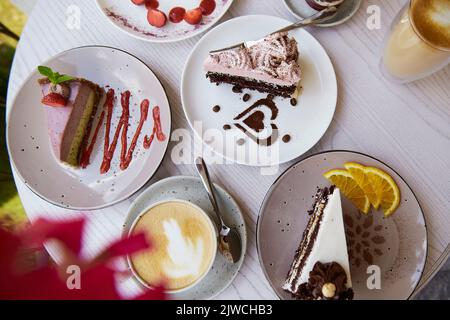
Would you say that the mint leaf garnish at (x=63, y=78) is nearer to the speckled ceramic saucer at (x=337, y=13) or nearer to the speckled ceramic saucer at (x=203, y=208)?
the speckled ceramic saucer at (x=203, y=208)

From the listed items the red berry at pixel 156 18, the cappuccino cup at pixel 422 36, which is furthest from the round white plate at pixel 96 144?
the cappuccino cup at pixel 422 36

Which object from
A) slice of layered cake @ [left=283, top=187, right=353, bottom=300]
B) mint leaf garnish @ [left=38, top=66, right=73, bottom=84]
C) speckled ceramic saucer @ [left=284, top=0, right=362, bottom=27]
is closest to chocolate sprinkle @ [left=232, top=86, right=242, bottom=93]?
speckled ceramic saucer @ [left=284, top=0, right=362, bottom=27]

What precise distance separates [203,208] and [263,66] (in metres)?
0.48

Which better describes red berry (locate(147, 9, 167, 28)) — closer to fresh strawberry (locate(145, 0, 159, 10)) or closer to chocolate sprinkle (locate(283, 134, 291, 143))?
fresh strawberry (locate(145, 0, 159, 10))

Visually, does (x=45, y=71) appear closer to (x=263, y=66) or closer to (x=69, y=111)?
(x=69, y=111)

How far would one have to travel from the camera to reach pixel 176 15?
1477 millimetres

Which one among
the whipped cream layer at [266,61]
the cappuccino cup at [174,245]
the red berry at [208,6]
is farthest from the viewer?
the red berry at [208,6]

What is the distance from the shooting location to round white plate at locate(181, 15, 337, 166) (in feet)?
4.53

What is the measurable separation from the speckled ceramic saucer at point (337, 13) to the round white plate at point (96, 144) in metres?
0.50

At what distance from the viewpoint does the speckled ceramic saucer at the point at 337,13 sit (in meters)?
1.42

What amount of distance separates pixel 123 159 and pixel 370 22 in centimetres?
92

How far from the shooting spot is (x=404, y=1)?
4.79ft
